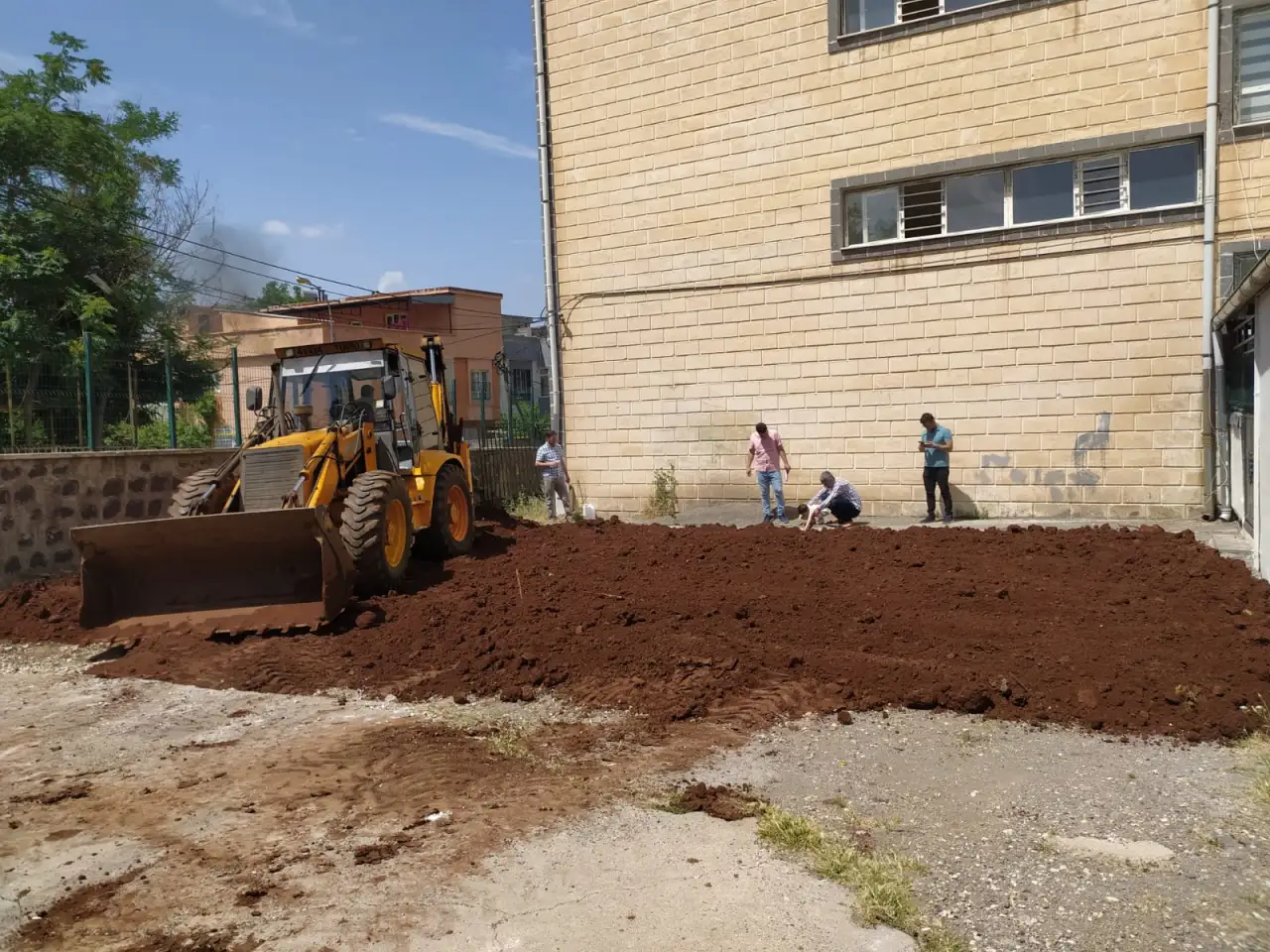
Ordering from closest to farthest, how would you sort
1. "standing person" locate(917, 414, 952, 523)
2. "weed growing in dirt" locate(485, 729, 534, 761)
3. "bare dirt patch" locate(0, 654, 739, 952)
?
"bare dirt patch" locate(0, 654, 739, 952) < "weed growing in dirt" locate(485, 729, 534, 761) < "standing person" locate(917, 414, 952, 523)

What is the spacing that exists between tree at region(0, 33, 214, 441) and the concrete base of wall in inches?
143

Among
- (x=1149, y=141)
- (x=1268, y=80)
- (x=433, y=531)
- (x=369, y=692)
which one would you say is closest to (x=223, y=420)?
(x=433, y=531)

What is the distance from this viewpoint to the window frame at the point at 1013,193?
12703mm

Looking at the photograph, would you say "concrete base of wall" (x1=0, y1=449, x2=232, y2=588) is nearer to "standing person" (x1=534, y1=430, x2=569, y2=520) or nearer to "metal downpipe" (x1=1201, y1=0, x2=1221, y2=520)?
"standing person" (x1=534, y1=430, x2=569, y2=520)

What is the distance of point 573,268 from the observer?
56.3 feet

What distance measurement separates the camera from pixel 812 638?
23.5 feet

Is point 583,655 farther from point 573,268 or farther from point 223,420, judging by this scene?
point 573,268

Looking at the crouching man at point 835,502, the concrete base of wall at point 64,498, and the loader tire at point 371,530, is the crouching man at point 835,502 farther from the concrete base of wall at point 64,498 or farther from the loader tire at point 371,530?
the concrete base of wall at point 64,498

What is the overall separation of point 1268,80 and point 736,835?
41.1ft

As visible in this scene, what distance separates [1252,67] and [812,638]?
1013 centimetres

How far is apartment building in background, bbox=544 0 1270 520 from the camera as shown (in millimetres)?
12789

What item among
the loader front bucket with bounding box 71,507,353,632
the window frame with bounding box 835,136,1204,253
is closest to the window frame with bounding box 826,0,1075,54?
the window frame with bounding box 835,136,1204,253

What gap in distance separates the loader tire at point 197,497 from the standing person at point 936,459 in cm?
891

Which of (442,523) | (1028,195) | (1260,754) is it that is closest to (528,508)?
(442,523)
